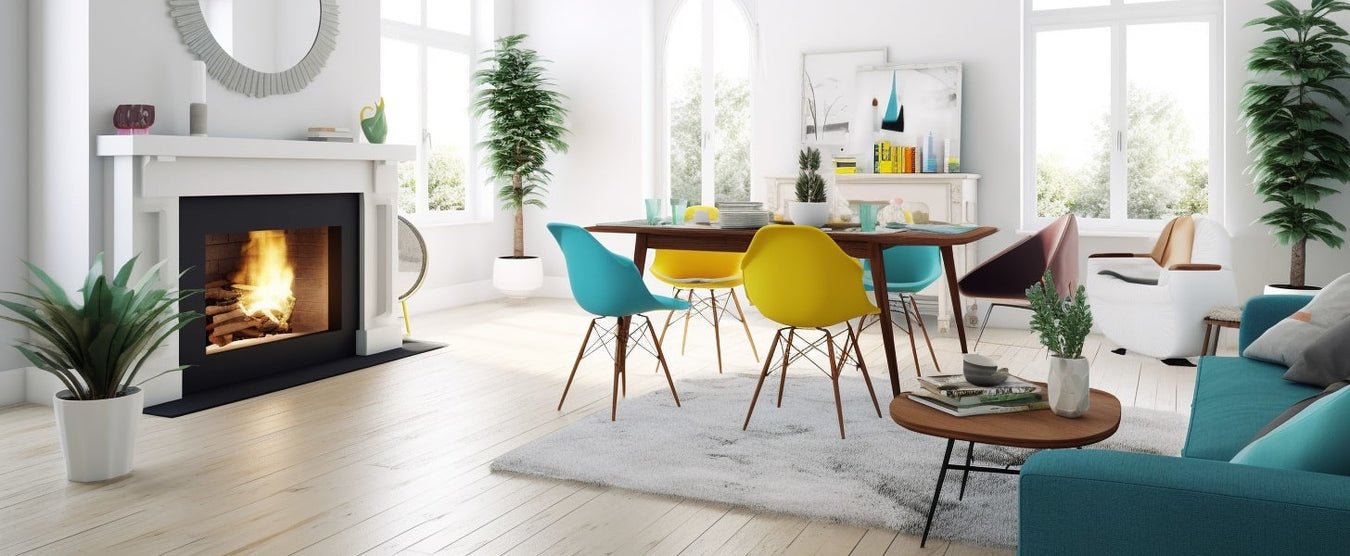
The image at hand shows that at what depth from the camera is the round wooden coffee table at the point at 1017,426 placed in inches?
96.4

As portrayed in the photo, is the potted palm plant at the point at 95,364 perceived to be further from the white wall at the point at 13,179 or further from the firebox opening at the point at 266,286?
the firebox opening at the point at 266,286

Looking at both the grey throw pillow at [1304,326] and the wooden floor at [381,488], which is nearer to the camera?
the wooden floor at [381,488]

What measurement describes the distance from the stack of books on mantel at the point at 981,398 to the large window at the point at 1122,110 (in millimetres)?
4422

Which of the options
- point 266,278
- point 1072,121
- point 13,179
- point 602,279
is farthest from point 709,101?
point 13,179

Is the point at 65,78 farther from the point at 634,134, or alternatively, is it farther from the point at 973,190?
the point at 973,190

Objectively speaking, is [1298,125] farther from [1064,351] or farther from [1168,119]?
[1064,351]

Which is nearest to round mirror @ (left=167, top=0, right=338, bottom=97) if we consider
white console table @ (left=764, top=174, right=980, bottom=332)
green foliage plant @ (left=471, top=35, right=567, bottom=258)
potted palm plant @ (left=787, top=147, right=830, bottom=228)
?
green foliage plant @ (left=471, top=35, right=567, bottom=258)

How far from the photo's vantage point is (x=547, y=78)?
831 centimetres

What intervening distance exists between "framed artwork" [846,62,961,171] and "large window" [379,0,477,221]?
3.04 m

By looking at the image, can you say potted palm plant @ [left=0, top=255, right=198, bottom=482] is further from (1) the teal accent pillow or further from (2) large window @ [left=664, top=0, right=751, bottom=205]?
(2) large window @ [left=664, top=0, right=751, bottom=205]

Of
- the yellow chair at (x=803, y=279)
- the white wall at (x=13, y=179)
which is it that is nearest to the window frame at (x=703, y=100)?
the yellow chair at (x=803, y=279)

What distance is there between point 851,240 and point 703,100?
4156 mm

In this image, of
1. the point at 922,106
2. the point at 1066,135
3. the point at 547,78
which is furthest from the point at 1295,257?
the point at 547,78

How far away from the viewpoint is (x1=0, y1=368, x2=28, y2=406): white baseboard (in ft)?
14.4
